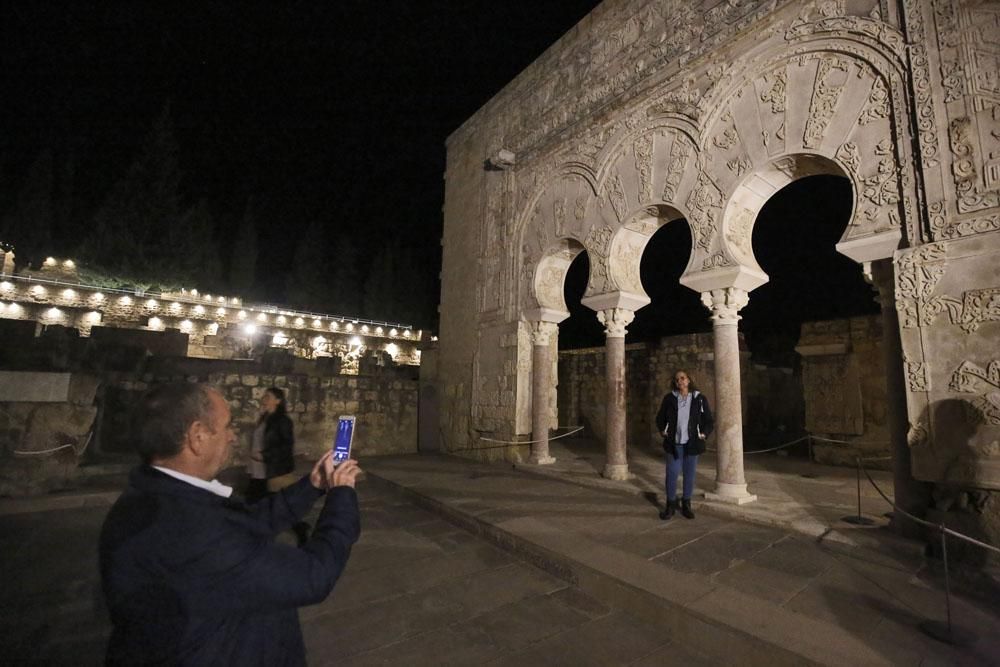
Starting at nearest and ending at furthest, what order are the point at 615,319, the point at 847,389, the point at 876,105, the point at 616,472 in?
the point at 876,105 → the point at 616,472 → the point at 615,319 → the point at 847,389

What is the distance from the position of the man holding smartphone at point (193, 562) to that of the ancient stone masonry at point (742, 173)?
15.7ft

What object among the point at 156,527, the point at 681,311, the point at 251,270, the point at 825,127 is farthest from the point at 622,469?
the point at 251,270

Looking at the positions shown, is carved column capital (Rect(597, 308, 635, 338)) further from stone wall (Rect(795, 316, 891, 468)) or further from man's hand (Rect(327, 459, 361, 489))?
man's hand (Rect(327, 459, 361, 489))

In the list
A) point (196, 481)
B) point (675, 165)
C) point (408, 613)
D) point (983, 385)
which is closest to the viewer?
point (196, 481)

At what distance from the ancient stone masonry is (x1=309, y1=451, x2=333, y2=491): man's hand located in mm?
4679

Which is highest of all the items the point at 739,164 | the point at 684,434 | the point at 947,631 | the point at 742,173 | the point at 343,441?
the point at 739,164

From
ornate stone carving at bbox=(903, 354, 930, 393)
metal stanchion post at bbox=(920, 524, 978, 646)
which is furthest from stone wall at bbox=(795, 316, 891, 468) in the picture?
metal stanchion post at bbox=(920, 524, 978, 646)

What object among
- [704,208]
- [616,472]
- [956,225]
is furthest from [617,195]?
[616,472]

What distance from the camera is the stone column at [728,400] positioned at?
5.18 metres

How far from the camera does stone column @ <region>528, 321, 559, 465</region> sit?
783cm

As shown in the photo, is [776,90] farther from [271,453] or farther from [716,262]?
[271,453]

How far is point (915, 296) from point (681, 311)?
20942 millimetres

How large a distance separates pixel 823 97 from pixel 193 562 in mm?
6430

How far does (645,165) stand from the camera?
658 centimetres
